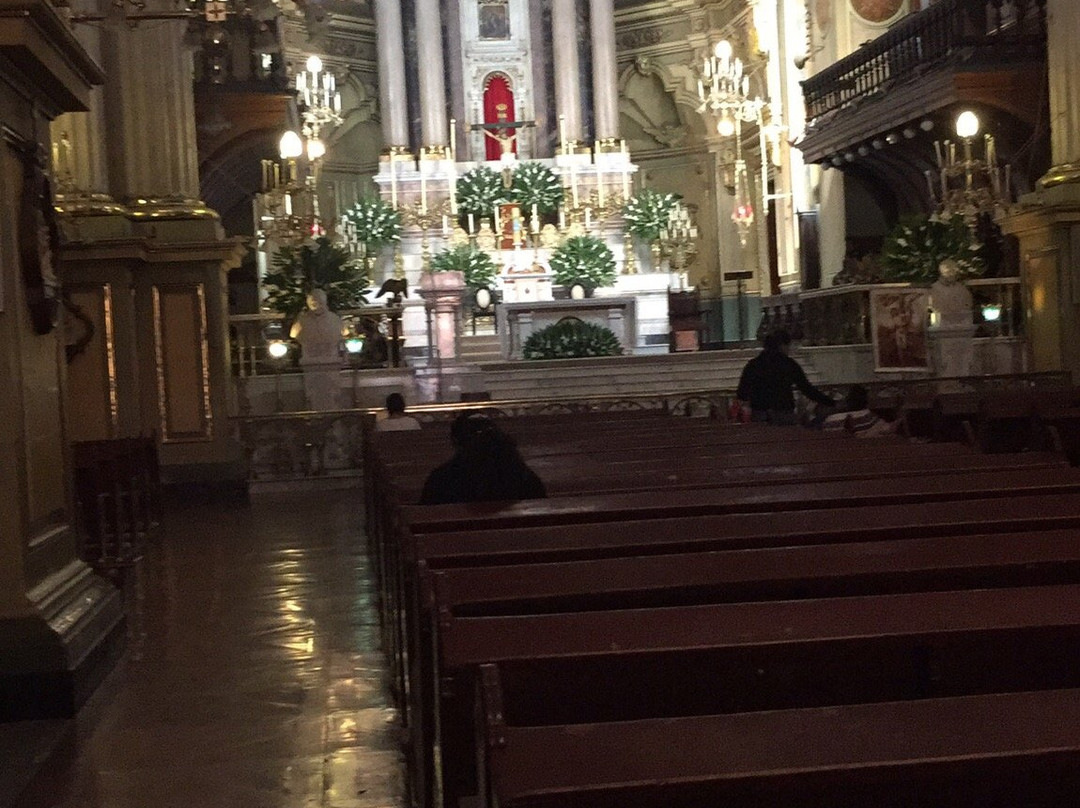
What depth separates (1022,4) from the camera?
16.9m

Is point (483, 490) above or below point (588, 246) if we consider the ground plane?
below

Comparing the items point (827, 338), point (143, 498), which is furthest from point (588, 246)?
point (143, 498)

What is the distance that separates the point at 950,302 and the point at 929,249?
216 centimetres

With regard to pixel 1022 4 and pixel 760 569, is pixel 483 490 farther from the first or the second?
pixel 1022 4

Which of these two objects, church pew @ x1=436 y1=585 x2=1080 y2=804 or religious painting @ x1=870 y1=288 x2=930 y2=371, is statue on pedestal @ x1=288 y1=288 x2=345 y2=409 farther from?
church pew @ x1=436 y1=585 x2=1080 y2=804

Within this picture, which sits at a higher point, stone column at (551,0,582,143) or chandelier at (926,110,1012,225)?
stone column at (551,0,582,143)

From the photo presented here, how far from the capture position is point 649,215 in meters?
28.0

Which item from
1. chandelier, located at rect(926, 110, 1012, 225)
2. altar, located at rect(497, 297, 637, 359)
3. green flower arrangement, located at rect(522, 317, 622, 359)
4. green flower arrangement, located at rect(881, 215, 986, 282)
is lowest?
green flower arrangement, located at rect(522, 317, 622, 359)

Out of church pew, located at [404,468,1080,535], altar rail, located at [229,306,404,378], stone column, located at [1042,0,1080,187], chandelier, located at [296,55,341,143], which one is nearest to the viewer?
church pew, located at [404,468,1080,535]

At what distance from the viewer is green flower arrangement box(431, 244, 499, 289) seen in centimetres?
2639

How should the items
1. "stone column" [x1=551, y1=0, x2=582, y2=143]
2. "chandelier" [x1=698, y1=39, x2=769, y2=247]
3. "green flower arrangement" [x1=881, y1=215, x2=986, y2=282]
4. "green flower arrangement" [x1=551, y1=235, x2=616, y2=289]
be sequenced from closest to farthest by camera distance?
1. "green flower arrangement" [x1=881, y1=215, x2=986, y2=282]
2. "chandelier" [x1=698, y1=39, x2=769, y2=247]
3. "green flower arrangement" [x1=551, y1=235, x2=616, y2=289]
4. "stone column" [x1=551, y1=0, x2=582, y2=143]

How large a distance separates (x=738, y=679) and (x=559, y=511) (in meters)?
2.08

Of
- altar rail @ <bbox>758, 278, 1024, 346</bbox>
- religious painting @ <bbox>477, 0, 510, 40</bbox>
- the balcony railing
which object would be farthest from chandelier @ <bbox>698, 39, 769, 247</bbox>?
religious painting @ <bbox>477, 0, 510, 40</bbox>

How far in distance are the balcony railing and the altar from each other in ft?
16.1
